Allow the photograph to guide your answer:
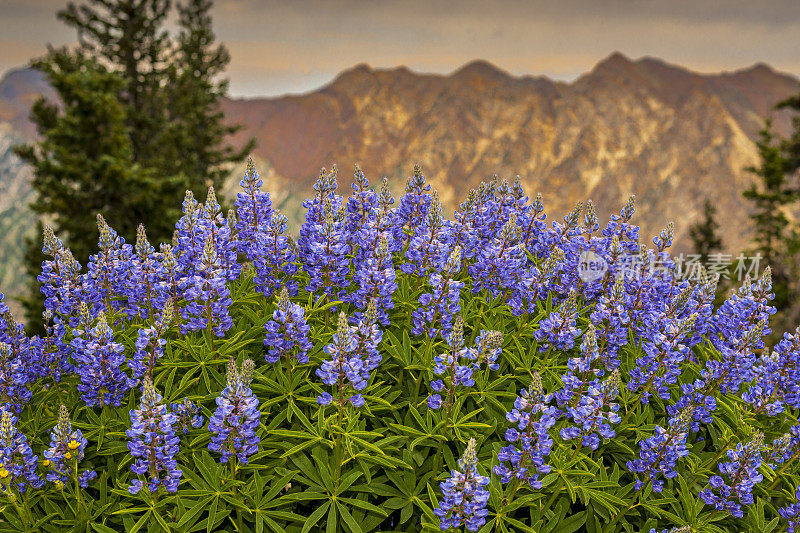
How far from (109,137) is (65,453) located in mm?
24632

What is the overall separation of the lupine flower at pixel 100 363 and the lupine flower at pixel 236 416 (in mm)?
1077

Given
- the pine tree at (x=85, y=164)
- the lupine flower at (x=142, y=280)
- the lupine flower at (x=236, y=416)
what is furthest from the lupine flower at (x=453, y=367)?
the pine tree at (x=85, y=164)

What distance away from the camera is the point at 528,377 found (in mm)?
4758

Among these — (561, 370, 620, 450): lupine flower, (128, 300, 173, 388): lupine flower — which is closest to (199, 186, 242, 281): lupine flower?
(128, 300, 173, 388): lupine flower

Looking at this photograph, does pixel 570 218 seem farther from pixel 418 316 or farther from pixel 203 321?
pixel 203 321

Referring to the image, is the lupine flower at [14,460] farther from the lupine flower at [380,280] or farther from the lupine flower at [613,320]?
the lupine flower at [613,320]

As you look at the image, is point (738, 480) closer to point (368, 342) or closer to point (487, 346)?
point (487, 346)

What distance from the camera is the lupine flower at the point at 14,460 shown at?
374 cm

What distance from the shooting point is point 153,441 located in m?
3.68

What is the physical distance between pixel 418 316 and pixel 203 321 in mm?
1741

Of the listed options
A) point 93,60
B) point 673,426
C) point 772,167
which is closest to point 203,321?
point 673,426

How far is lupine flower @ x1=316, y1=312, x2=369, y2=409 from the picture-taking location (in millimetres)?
3678

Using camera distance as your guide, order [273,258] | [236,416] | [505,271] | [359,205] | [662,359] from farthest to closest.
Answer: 1. [359,205]
2. [505,271]
3. [273,258]
4. [662,359]
5. [236,416]

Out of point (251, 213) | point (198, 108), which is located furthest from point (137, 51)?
point (251, 213)
